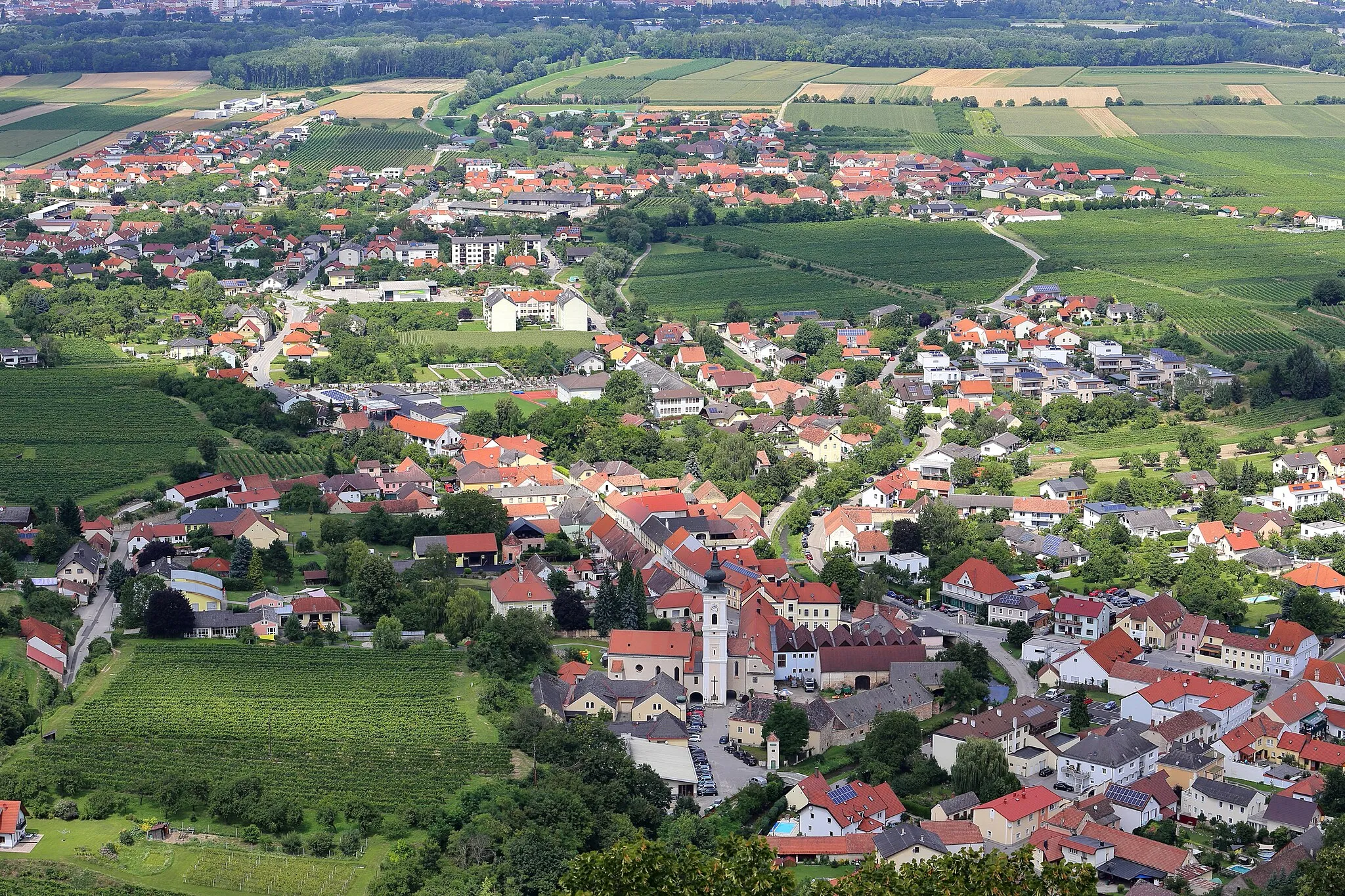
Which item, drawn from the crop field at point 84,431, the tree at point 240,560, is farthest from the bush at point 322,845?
the crop field at point 84,431

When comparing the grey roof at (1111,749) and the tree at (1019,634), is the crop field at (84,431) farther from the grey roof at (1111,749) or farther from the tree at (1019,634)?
the grey roof at (1111,749)

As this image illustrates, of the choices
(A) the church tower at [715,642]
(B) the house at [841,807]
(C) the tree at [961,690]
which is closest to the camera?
(B) the house at [841,807]

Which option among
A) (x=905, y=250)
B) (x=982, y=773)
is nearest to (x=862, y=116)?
(x=905, y=250)

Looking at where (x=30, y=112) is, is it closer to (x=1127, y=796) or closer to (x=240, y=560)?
(x=240, y=560)

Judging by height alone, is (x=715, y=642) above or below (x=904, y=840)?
above

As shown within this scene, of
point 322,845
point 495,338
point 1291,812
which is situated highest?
point 322,845

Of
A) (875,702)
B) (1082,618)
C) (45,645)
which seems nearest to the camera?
(875,702)
